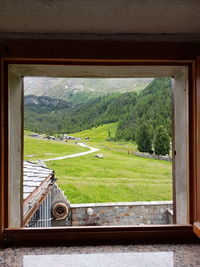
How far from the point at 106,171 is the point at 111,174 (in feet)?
0.35

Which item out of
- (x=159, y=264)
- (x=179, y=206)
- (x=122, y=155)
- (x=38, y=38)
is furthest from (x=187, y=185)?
(x=38, y=38)

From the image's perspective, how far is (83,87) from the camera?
6.42 ft

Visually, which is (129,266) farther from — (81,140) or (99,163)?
(99,163)

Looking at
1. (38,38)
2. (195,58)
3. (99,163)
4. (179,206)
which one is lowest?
(179,206)

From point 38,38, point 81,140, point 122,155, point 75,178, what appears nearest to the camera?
point 38,38

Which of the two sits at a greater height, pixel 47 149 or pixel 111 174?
pixel 47 149

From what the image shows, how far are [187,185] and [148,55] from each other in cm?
79

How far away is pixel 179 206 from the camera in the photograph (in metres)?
1.48

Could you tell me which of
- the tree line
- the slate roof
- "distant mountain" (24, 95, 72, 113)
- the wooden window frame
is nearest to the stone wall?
the slate roof

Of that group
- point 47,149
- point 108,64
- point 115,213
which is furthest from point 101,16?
point 115,213

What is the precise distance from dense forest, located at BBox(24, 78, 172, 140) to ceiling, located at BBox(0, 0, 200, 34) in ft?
2.38

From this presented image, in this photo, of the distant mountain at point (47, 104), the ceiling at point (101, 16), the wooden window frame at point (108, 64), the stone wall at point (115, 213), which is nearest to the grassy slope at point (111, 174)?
the distant mountain at point (47, 104)

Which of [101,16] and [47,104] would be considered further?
[47,104]

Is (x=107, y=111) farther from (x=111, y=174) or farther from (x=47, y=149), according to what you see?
(x=111, y=174)
